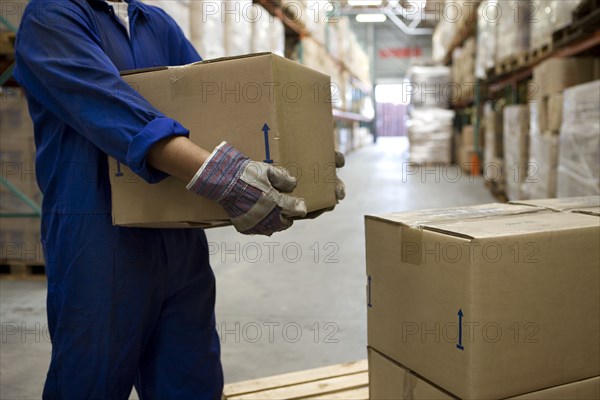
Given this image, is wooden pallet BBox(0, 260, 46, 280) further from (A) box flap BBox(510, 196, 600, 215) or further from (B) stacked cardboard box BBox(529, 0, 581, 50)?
(B) stacked cardboard box BBox(529, 0, 581, 50)

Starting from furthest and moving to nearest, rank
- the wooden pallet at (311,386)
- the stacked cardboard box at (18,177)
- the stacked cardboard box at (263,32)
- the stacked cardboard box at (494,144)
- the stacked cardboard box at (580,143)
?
the stacked cardboard box at (494,144)
the stacked cardboard box at (263,32)
the stacked cardboard box at (18,177)
the stacked cardboard box at (580,143)
the wooden pallet at (311,386)

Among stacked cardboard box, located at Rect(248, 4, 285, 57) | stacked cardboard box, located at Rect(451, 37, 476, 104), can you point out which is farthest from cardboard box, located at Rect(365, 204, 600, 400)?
stacked cardboard box, located at Rect(451, 37, 476, 104)

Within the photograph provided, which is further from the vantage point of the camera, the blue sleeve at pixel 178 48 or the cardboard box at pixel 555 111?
the cardboard box at pixel 555 111

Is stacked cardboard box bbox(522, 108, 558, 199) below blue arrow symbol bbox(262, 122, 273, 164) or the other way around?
below

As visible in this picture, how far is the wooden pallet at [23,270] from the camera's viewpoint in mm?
3746

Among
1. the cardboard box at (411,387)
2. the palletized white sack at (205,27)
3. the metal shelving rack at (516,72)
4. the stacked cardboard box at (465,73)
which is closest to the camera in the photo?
the cardboard box at (411,387)

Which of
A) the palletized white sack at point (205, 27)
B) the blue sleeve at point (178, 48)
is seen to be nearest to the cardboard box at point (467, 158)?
the palletized white sack at point (205, 27)

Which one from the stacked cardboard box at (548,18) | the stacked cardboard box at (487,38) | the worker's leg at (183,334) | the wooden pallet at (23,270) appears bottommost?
the wooden pallet at (23,270)

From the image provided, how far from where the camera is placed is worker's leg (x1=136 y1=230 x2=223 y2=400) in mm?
1379

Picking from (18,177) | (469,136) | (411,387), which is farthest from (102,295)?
(469,136)

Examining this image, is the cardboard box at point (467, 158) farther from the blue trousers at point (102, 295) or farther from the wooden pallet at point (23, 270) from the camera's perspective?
the blue trousers at point (102, 295)

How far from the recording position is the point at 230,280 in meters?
3.66

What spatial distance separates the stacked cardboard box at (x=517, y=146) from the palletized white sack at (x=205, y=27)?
9.88 ft

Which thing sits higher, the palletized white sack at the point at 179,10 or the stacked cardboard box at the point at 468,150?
the palletized white sack at the point at 179,10
